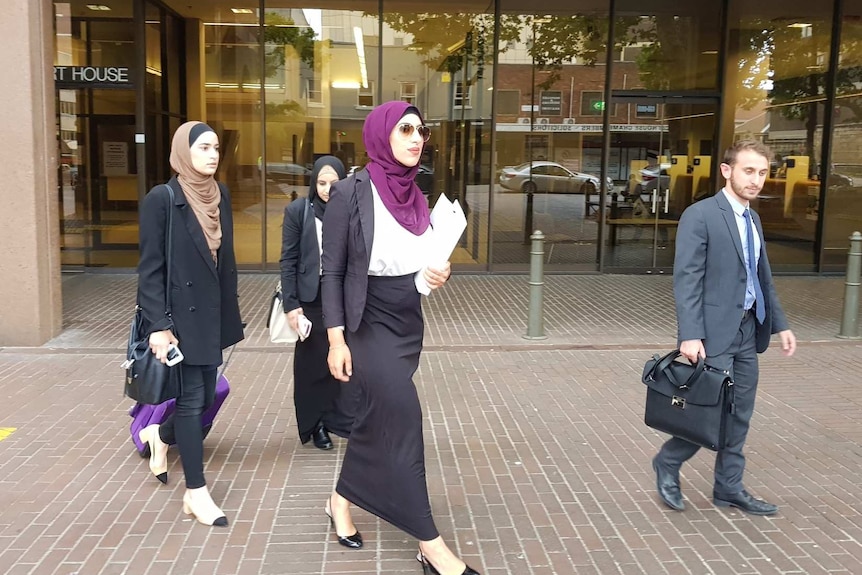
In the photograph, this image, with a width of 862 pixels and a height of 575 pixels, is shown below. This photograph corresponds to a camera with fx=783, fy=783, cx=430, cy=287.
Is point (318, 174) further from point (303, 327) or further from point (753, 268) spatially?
point (753, 268)

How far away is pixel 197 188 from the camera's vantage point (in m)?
3.82

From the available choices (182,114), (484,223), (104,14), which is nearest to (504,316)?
(484,223)

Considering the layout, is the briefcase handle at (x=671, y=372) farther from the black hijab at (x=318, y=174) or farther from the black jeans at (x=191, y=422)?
the black jeans at (x=191, y=422)

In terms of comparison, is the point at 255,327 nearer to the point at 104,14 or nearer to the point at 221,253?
the point at 221,253

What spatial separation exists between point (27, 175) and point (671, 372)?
5963 millimetres

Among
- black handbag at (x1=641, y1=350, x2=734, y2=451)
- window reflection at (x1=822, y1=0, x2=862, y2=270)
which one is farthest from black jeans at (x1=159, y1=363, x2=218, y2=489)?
window reflection at (x1=822, y1=0, x2=862, y2=270)

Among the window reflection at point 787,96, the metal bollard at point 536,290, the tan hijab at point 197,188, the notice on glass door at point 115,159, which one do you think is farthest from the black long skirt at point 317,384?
the window reflection at point 787,96

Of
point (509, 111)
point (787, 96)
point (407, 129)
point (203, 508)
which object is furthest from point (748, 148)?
point (787, 96)

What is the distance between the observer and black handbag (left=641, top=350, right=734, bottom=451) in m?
3.84

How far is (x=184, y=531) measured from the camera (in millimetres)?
3859

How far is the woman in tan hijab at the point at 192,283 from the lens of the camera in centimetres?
372

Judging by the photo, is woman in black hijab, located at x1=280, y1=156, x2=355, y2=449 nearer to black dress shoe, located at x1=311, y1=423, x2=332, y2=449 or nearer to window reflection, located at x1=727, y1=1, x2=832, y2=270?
black dress shoe, located at x1=311, y1=423, x2=332, y2=449

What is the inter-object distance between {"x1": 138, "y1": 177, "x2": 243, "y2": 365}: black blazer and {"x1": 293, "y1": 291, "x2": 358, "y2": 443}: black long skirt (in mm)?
775

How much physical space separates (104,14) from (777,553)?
1195 centimetres
